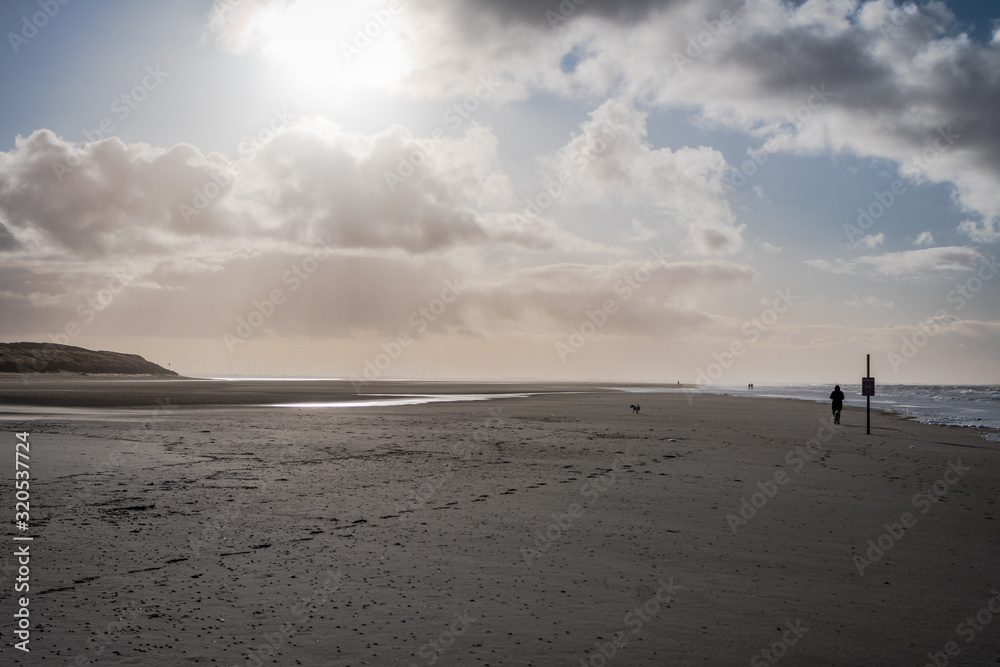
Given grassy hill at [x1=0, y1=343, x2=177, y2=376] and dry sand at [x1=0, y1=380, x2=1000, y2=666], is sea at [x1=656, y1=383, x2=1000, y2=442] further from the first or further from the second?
grassy hill at [x1=0, y1=343, x2=177, y2=376]

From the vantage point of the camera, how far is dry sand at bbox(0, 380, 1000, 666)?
639cm

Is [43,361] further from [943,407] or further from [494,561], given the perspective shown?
[494,561]

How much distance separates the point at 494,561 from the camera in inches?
357

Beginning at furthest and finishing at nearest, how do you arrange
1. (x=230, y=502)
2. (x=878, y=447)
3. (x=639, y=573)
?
1. (x=878, y=447)
2. (x=230, y=502)
3. (x=639, y=573)

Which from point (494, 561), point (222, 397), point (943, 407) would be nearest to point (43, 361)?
point (222, 397)

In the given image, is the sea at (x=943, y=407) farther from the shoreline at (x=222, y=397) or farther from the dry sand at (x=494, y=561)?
the dry sand at (x=494, y=561)

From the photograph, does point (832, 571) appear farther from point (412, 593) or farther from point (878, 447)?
point (878, 447)

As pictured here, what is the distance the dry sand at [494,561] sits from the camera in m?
6.39

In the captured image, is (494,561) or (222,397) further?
(222,397)

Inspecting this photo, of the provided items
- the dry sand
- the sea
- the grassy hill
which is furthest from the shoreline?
the grassy hill

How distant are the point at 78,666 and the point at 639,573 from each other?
6.59 metres

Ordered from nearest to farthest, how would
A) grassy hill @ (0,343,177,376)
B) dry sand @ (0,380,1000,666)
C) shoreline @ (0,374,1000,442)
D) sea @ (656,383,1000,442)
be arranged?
dry sand @ (0,380,1000,666) → sea @ (656,383,1000,442) → shoreline @ (0,374,1000,442) → grassy hill @ (0,343,177,376)

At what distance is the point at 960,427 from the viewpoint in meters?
34.2

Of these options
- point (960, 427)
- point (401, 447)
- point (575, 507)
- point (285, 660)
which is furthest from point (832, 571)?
point (960, 427)
